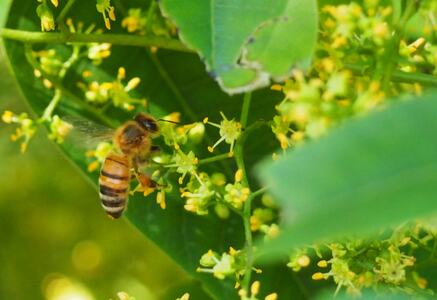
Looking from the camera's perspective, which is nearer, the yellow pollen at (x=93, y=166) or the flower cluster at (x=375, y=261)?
the flower cluster at (x=375, y=261)

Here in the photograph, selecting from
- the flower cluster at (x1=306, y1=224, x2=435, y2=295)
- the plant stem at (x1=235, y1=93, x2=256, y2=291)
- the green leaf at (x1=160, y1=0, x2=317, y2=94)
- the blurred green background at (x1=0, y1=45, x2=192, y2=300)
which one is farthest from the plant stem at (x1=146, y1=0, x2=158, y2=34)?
the blurred green background at (x1=0, y1=45, x2=192, y2=300)

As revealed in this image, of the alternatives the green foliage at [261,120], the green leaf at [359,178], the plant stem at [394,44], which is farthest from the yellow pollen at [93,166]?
the green leaf at [359,178]

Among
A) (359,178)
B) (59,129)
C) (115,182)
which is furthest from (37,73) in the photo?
(359,178)

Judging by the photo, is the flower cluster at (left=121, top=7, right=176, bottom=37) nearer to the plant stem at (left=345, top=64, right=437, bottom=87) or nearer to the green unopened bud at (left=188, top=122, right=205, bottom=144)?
the green unopened bud at (left=188, top=122, right=205, bottom=144)

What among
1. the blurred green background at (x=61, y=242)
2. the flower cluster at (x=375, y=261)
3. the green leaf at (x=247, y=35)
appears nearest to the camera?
the green leaf at (x=247, y=35)

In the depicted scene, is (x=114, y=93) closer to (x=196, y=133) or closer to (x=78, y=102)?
(x=78, y=102)

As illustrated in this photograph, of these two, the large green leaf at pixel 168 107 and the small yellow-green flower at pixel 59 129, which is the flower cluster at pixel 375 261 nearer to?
the large green leaf at pixel 168 107
